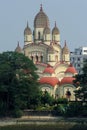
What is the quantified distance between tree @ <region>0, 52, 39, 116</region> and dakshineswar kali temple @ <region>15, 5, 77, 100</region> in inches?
291

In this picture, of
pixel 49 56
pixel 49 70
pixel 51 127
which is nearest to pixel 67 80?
pixel 49 70

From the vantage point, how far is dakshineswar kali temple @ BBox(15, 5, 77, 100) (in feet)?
218

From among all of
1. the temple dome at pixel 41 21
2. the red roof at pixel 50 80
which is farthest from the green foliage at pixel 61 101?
the temple dome at pixel 41 21

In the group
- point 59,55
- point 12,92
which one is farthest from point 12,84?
point 59,55

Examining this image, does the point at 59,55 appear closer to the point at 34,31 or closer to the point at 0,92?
the point at 34,31

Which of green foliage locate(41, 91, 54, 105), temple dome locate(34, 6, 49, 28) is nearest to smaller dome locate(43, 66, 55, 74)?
green foliage locate(41, 91, 54, 105)

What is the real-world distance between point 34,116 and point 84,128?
6.17 m

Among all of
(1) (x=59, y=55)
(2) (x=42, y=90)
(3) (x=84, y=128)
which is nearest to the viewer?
(3) (x=84, y=128)

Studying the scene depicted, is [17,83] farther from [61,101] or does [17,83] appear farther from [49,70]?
[49,70]

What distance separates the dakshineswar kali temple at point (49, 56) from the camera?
66.5m

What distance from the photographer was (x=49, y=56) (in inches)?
2783

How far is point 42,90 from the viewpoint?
66312mm

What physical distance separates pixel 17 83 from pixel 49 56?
45.4ft

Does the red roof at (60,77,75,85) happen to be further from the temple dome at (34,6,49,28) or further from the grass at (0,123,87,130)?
the grass at (0,123,87,130)
